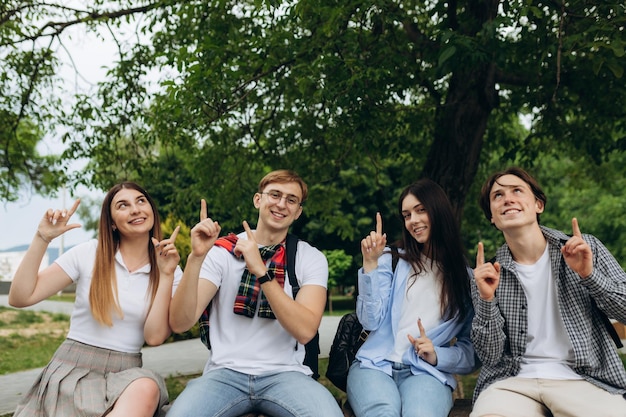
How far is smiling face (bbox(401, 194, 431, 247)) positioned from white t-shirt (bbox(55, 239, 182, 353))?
159cm

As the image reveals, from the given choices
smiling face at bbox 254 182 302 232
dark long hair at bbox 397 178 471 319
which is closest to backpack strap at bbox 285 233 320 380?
smiling face at bbox 254 182 302 232

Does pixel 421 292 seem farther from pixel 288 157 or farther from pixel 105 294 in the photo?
pixel 288 157

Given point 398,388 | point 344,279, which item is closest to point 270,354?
point 398,388

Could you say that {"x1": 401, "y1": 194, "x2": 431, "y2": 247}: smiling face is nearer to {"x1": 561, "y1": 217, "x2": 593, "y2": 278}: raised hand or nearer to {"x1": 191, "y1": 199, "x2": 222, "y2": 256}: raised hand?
{"x1": 561, "y1": 217, "x2": 593, "y2": 278}: raised hand

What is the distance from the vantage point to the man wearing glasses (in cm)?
326

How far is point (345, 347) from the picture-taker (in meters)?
3.88

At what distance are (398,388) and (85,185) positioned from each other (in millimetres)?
6455

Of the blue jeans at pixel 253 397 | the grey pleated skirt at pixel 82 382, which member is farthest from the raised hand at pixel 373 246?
the grey pleated skirt at pixel 82 382

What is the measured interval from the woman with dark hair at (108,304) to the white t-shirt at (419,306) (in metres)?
1.33

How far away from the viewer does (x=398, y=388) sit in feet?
11.6

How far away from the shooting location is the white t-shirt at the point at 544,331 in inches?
129

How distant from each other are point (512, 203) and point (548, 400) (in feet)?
3.38

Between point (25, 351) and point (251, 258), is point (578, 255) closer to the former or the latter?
point (251, 258)

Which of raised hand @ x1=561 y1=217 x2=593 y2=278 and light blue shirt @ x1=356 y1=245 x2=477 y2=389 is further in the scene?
light blue shirt @ x1=356 y1=245 x2=477 y2=389
